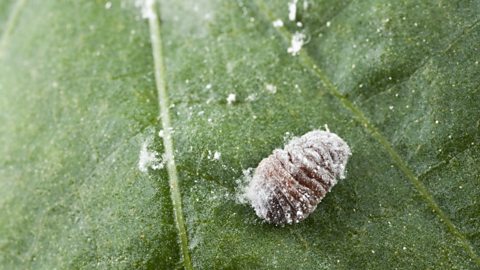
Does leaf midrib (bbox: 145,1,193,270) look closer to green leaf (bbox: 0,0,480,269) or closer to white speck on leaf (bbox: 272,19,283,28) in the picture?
green leaf (bbox: 0,0,480,269)

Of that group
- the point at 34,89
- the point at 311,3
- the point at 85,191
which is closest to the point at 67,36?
the point at 34,89

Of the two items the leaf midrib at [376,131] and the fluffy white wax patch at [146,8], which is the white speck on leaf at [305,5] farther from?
the fluffy white wax patch at [146,8]

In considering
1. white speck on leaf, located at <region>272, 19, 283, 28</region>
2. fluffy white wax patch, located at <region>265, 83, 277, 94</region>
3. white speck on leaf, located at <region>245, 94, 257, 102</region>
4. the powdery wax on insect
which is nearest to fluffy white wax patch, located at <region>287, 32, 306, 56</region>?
white speck on leaf, located at <region>272, 19, 283, 28</region>

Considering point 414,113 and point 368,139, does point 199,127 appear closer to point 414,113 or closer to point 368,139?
point 368,139

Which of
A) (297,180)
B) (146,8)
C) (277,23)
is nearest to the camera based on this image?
(297,180)

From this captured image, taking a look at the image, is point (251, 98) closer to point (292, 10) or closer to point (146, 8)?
point (292, 10)

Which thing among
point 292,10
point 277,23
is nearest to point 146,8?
point 277,23
